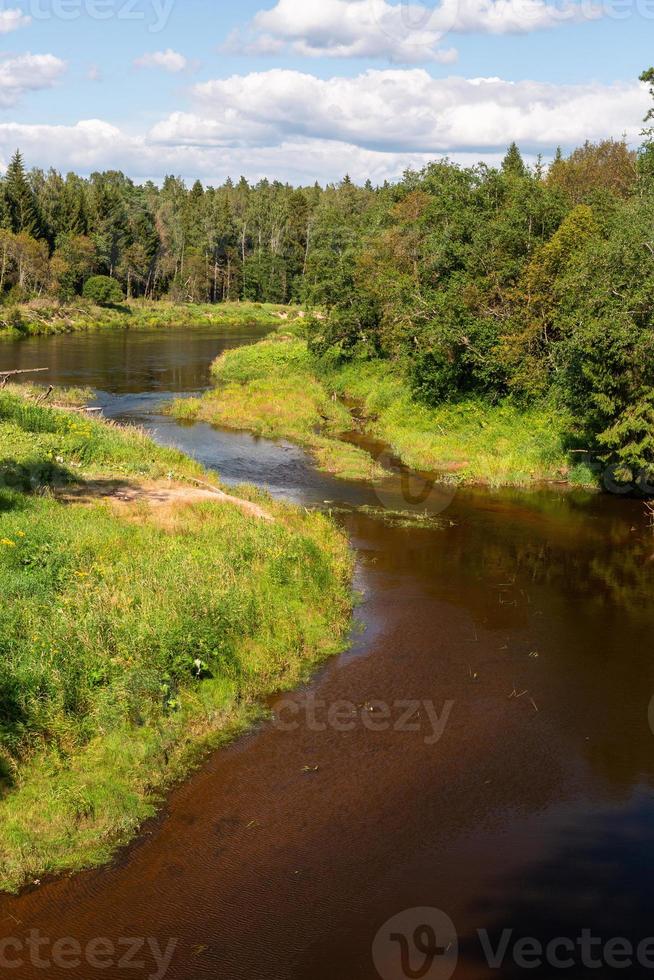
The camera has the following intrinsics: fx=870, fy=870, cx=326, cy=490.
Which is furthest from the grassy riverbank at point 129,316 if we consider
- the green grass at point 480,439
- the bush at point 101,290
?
the green grass at point 480,439

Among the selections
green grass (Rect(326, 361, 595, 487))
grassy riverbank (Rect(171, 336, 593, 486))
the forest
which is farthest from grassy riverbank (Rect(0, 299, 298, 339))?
green grass (Rect(326, 361, 595, 487))

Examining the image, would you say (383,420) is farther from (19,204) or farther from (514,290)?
(19,204)

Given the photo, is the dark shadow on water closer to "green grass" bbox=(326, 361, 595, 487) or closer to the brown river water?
the brown river water

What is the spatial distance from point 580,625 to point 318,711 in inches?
283

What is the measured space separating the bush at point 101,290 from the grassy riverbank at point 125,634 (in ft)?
221

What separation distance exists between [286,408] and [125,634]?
27147mm

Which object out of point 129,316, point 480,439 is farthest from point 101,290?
point 480,439

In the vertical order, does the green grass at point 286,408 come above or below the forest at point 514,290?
below

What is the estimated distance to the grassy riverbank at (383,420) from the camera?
30766 millimetres

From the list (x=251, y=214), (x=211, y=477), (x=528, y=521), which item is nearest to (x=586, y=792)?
(x=528, y=521)

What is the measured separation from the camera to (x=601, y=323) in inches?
1002

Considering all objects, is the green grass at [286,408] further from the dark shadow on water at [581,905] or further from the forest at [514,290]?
the dark shadow on water at [581,905]

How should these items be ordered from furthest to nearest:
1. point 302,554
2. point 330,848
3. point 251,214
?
point 251,214
point 302,554
point 330,848

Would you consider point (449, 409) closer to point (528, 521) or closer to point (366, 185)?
point (528, 521)
